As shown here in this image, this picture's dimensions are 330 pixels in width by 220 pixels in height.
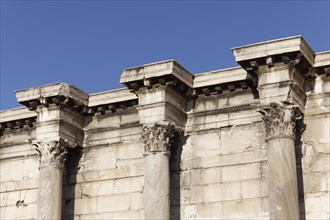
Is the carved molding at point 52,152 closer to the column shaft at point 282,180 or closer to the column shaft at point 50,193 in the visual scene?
the column shaft at point 50,193

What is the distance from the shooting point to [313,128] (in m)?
15.3

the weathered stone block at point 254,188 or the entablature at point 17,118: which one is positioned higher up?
the entablature at point 17,118

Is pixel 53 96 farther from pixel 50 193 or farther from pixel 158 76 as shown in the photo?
pixel 158 76

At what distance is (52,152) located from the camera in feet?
57.0

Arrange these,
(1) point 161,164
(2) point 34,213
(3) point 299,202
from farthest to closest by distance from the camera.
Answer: (2) point 34,213 → (1) point 161,164 → (3) point 299,202

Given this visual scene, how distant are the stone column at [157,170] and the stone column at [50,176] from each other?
2.37 metres

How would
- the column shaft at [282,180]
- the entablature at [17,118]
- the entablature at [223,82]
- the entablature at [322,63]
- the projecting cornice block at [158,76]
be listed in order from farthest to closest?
the entablature at [17,118] → the entablature at [223,82] → the projecting cornice block at [158,76] → the entablature at [322,63] → the column shaft at [282,180]

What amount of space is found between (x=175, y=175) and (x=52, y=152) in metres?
3.01

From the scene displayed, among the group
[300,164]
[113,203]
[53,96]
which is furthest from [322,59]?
[53,96]

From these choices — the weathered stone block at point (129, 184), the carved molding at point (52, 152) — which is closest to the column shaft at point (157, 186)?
the weathered stone block at point (129, 184)

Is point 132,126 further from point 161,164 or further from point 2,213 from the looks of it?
point 2,213

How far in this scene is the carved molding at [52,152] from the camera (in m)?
17.4

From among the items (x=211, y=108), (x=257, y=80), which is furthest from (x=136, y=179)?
(x=257, y=80)

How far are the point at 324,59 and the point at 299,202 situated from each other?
2.98 meters
